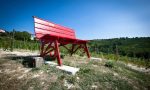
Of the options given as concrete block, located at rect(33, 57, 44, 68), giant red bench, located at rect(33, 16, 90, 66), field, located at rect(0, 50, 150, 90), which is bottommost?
field, located at rect(0, 50, 150, 90)

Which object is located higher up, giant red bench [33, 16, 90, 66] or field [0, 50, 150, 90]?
giant red bench [33, 16, 90, 66]

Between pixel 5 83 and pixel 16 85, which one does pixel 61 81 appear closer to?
pixel 16 85

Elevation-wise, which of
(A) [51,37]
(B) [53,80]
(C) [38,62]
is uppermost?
(A) [51,37]

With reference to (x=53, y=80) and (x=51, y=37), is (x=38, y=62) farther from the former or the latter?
(x=53, y=80)

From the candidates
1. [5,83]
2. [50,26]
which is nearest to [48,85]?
[5,83]

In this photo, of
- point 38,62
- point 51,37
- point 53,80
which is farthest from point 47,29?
point 53,80

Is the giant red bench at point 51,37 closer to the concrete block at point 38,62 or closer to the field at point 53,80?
the concrete block at point 38,62

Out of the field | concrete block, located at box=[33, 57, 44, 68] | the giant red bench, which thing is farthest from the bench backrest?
the field

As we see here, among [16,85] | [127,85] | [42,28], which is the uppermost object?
[42,28]

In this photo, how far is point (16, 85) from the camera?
11.6ft

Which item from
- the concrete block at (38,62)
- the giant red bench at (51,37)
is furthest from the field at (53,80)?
the giant red bench at (51,37)

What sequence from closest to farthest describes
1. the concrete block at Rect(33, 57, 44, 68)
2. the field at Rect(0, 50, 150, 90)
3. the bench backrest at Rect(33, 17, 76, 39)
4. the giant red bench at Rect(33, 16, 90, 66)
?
the field at Rect(0, 50, 150, 90) → the concrete block at Rect(33, 57, 44, 68) → the giant red bench at Rect(33, 16, 90, 66) → the bench backrest at Rect(33, 17, 76, 39)

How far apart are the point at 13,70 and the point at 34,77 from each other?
37.7 inches

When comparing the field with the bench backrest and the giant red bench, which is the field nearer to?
the giant red bench
